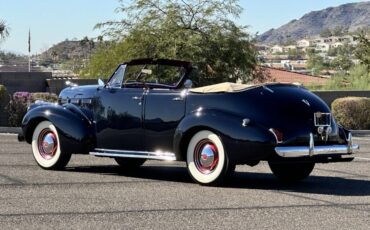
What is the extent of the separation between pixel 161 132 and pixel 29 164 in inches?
114

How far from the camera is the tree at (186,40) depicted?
24984 millimetres

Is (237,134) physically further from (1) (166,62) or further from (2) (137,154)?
(1) (166,62)

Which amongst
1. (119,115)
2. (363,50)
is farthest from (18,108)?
(363,50)

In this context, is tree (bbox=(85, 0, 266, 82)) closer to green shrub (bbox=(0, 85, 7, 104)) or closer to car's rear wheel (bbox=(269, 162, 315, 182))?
green shrub (bbox=(0, 85, 7, 104))

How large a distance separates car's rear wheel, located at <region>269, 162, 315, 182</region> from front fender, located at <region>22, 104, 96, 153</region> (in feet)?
9.35

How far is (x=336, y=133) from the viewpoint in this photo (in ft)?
33.4

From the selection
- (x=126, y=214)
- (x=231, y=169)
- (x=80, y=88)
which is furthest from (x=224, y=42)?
(x=126, y=214)

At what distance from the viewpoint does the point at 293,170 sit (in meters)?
10.9

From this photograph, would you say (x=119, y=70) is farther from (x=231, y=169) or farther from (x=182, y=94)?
(x=231, y=169)

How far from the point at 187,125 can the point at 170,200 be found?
5.21ft

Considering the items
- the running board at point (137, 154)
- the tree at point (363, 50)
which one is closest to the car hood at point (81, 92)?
the running board at point (137, 154)

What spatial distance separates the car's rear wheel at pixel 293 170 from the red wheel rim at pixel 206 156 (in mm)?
1400

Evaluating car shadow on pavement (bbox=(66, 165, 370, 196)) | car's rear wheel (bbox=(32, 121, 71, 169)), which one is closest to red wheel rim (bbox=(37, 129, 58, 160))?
car's rear wheel (bbox=(32, 121, 71, 169))

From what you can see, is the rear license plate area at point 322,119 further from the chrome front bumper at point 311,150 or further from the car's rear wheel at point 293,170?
the car's rear wheel at point 293,170
